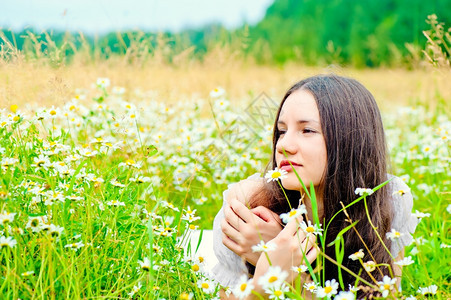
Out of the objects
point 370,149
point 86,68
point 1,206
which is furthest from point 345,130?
point 86,68

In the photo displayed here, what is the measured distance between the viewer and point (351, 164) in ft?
5.38

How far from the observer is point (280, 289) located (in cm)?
113

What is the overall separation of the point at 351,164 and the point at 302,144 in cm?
21

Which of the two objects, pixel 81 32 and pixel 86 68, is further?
pixel 86 68

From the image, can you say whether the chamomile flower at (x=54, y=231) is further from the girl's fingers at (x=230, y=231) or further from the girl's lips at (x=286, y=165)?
the girl's lips at (x=286, y=165)

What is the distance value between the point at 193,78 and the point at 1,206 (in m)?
4.15

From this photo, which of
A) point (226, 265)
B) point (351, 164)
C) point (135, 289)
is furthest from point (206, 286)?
point (351, 164)

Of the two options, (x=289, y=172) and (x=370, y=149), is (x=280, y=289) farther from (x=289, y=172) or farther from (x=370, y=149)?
(x=370, y=149)

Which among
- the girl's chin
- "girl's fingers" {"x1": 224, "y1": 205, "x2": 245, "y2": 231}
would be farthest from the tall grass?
the girl's chin

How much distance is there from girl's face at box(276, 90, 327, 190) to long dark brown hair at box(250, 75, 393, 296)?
25 millimetres

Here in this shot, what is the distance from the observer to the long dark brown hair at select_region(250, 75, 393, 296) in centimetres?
160

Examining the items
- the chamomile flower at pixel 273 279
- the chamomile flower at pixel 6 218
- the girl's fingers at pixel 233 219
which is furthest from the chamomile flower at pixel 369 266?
the chamomile flower at pixel 6 218

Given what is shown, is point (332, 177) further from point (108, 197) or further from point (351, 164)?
point (108, 197)

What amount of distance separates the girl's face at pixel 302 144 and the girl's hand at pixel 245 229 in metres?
0.16
